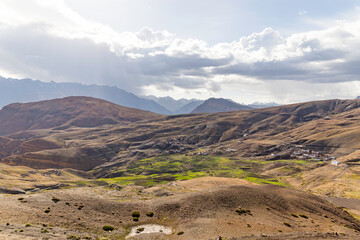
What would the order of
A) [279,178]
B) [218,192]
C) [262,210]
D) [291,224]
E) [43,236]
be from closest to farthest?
[43,236], [291,224], [262,210], [218,192], [279,178]

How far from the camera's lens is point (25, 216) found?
46656 mm

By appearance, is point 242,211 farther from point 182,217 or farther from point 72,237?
point 72,237

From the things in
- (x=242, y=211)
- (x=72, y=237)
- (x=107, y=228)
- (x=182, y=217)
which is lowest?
(x=242, y=211)

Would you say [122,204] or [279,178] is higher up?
[122,204]

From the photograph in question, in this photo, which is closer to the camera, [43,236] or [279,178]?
[43,236]

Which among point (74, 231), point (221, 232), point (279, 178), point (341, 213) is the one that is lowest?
point (279, 178)

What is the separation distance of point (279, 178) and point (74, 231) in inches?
6211

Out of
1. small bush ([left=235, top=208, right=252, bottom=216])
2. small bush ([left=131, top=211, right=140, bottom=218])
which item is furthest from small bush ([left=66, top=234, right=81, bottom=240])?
small bush ([left=235, top=208, right=252, bottom=216])

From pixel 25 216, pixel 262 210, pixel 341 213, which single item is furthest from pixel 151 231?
pixel 341 213

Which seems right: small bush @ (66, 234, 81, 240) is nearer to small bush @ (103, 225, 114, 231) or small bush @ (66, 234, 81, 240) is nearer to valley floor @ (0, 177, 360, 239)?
valley floor @ (0, 177, 360, 239)

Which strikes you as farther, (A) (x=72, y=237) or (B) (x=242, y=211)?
(B) (x=242, y=211)

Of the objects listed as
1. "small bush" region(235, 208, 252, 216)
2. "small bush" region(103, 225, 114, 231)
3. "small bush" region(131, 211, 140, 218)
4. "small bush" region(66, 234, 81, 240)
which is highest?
"small bush" region(66, 234, 81, 240)

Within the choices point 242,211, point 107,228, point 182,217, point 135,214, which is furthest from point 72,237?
point 242,211

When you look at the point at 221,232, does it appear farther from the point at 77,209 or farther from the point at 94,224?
the point at 77,209
